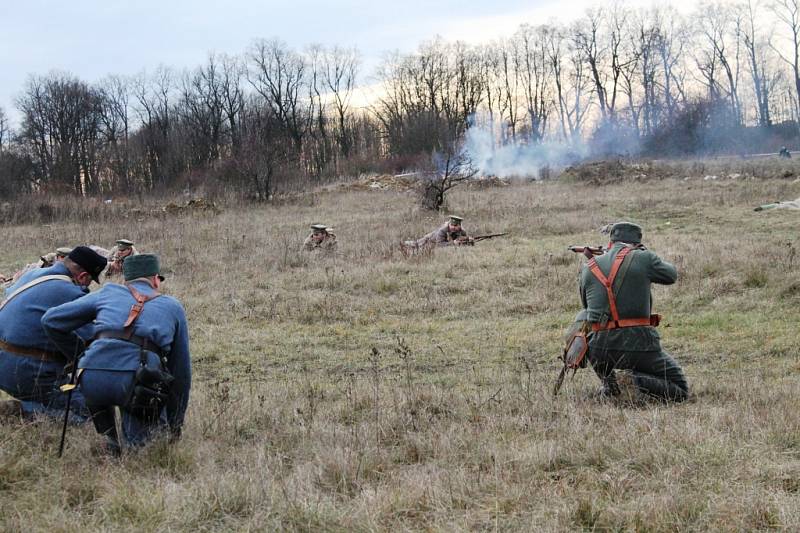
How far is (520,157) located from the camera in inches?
1873

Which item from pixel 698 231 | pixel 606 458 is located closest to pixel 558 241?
pixel 698 231

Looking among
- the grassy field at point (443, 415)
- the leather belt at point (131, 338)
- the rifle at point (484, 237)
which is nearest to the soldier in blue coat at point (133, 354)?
the leather belt at point (131, 338)

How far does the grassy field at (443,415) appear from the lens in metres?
3.55

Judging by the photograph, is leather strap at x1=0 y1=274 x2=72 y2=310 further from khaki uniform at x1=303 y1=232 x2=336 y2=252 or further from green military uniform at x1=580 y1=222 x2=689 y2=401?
khaki uniform at x1=303 y1=232 x2=336 y2=252

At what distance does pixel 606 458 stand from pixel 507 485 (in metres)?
0.74

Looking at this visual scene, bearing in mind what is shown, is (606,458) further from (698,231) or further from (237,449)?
(698,231)

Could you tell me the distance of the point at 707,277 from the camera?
11836 millimetres

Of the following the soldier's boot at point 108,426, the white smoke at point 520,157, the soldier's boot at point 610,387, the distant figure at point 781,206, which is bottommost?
the soldier's boot at point 610,387

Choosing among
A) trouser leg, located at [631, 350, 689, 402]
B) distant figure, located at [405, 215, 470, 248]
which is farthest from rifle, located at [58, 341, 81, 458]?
distant figure, located at [405, 215, 470, 248]

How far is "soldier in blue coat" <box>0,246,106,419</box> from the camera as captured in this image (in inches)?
209

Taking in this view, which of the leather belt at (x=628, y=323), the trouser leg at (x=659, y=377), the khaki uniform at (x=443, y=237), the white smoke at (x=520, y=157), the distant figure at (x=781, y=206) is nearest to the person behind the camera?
the trouser leg at (x=659, y=377)

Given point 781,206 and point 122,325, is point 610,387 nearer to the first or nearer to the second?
point 122,325

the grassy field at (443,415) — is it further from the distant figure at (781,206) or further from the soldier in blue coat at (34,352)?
the distant figure at (781,206)

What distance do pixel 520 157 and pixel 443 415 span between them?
43.5 metres
